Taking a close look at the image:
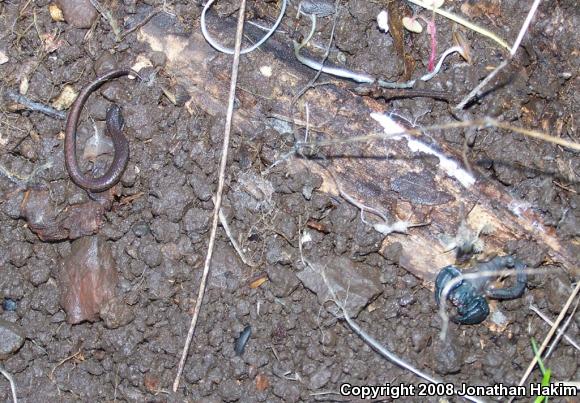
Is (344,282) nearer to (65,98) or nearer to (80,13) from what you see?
(65,98)

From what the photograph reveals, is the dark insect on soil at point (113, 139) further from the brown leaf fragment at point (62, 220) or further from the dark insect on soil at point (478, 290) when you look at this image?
the dark insect on soil at point (478, 290)

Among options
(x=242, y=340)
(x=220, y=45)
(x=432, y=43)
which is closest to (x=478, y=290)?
(x=242, y=340)

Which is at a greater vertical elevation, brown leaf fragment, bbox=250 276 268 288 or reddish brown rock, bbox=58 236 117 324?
brown leaf fragment, bbox=250 276 268 288

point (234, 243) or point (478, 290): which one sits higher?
point (478, 290)

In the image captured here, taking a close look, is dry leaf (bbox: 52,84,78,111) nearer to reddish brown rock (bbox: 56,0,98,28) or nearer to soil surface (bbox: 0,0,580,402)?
soil surface (bbox: 0,0,580,402)

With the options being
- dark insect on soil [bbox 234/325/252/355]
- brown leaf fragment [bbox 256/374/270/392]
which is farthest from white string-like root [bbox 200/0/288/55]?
brown leaf fragment [bbox 256/374/270/392]

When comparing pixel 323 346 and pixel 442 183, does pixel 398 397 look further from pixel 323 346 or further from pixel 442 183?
pixel 442 183

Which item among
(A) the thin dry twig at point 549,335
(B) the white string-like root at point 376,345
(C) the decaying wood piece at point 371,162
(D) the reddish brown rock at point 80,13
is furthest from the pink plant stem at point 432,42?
(D) the reddish brown rock at point 80,13
